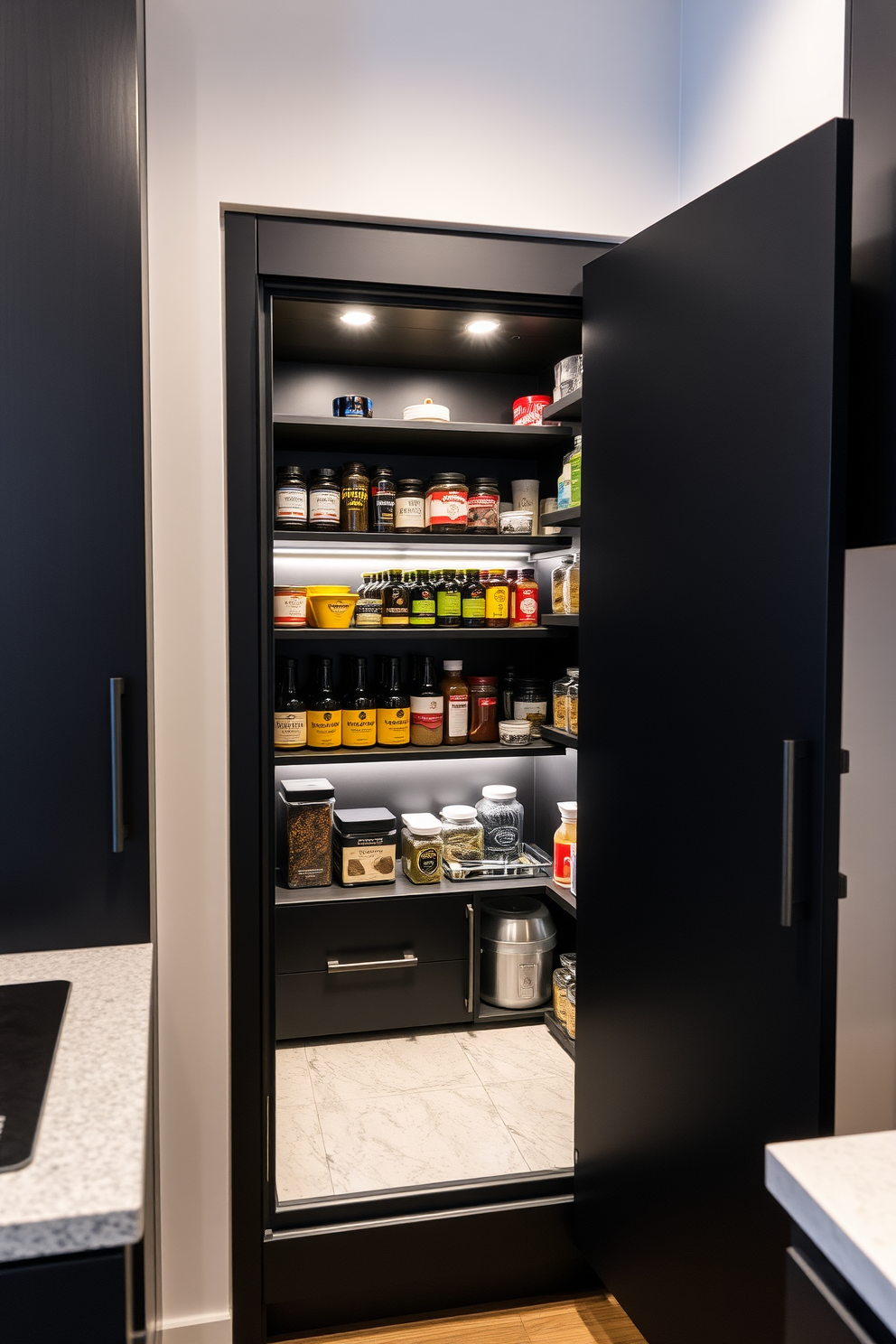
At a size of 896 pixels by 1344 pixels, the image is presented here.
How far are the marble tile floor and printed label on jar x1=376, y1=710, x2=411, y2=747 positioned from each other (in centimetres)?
78

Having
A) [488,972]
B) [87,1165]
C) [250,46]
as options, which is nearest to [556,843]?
[488,972]

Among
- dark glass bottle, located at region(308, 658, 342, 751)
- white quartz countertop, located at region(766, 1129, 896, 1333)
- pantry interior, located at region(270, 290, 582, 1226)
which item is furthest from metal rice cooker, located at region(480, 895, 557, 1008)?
white quartz countertop, located at region(766, 1129, 896, 1333)

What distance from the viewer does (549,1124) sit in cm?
205

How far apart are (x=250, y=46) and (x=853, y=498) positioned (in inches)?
50.2

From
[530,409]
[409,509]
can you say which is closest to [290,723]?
[409,509]

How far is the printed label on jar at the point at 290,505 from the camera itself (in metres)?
2.16

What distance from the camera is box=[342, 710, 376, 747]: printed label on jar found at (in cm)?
225

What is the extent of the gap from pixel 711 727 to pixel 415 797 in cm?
142

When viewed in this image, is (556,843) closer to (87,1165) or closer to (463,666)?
(463,666)

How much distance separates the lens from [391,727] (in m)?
2.29

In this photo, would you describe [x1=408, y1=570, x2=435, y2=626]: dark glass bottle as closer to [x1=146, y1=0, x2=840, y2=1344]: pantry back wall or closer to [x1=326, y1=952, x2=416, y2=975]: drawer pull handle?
[x1=146, y1=0, x2=840, y2=1344]: pantry back wall

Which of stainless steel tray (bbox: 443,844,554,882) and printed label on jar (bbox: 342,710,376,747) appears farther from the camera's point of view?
stainless steel tray (bbox: 443,844,554,882)

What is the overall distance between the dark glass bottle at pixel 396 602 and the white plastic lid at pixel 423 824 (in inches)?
21.1

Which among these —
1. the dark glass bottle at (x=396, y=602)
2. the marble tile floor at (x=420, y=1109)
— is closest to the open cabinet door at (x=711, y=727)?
the marble tile floor at (x=420, y=1109)
